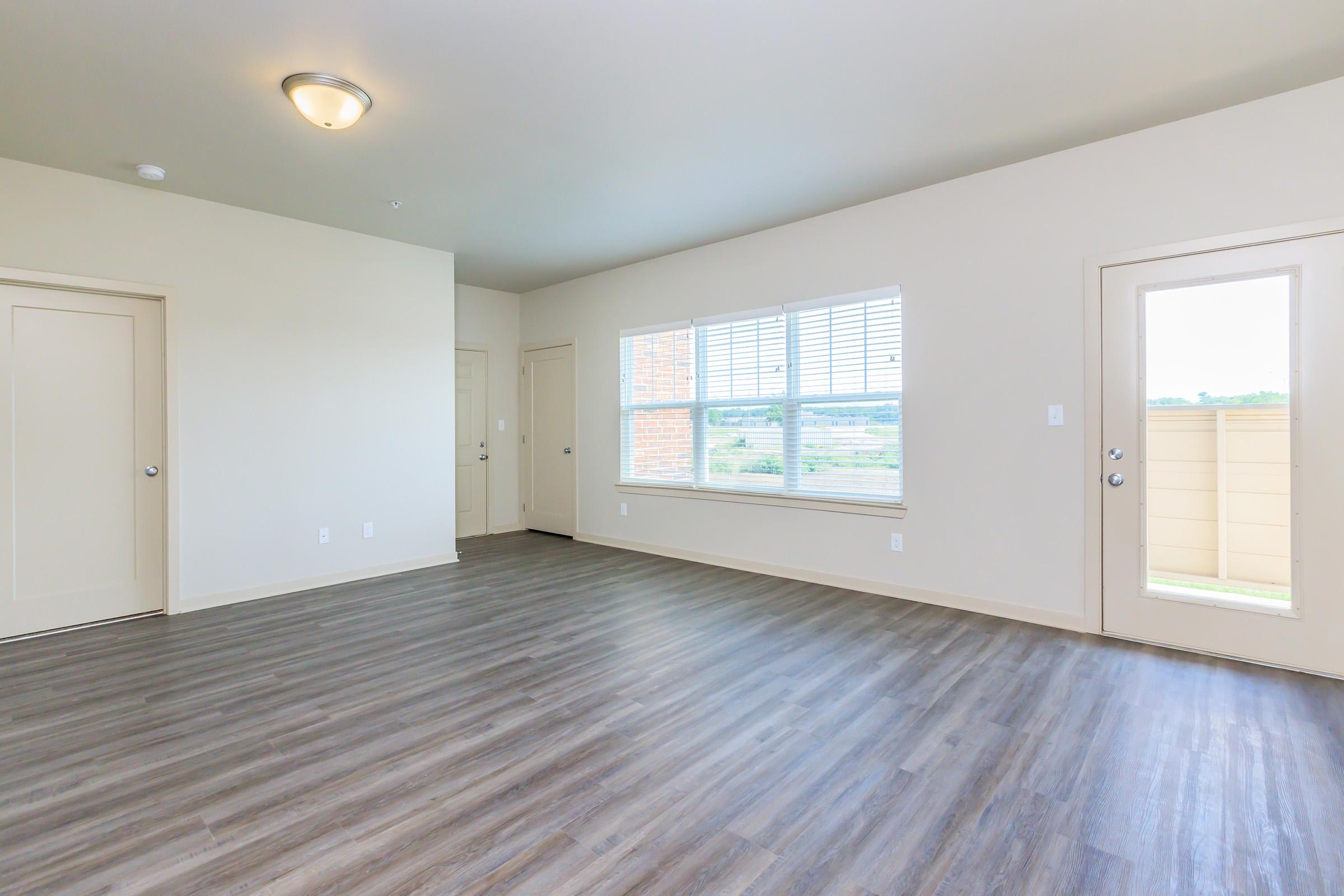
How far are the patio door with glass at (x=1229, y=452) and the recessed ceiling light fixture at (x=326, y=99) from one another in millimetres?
4022

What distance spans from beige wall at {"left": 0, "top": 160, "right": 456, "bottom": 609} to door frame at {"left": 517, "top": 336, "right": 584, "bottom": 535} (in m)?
1.38

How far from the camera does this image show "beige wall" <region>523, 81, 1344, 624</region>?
10.1 feet

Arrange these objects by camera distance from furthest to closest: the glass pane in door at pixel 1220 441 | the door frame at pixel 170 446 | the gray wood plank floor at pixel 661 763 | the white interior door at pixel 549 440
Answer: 1. the white interior door at pixel 549 440
2. the door frame at pixel 170 446
3. the glass pane in door at pixel 1220 441
4. the gray wood plank floor at pixel 661 763

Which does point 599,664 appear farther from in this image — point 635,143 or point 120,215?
point 120,215

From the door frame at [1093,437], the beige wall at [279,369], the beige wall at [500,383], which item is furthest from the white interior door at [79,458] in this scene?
the door frame at [1093,437]

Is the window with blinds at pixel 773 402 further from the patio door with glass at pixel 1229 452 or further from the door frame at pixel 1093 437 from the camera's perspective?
the patio door with glass at pixel 1229 452

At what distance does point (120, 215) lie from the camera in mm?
3951

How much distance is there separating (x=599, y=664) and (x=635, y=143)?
282cm

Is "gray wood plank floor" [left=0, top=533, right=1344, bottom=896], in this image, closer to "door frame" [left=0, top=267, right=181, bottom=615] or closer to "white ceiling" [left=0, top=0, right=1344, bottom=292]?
"door frame" [left=0, top=267, right=181, bottom=615]

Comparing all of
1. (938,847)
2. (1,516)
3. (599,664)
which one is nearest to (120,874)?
(599,664)

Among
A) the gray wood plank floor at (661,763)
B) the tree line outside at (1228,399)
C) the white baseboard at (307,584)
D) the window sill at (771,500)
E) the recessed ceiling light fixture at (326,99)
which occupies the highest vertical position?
the recessed ceiling light fixture at (326,99)

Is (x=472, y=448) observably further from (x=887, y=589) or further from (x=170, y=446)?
(x=887, y=589)

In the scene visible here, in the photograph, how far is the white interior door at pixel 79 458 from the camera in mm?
3648

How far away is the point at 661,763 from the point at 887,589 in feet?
8.70
